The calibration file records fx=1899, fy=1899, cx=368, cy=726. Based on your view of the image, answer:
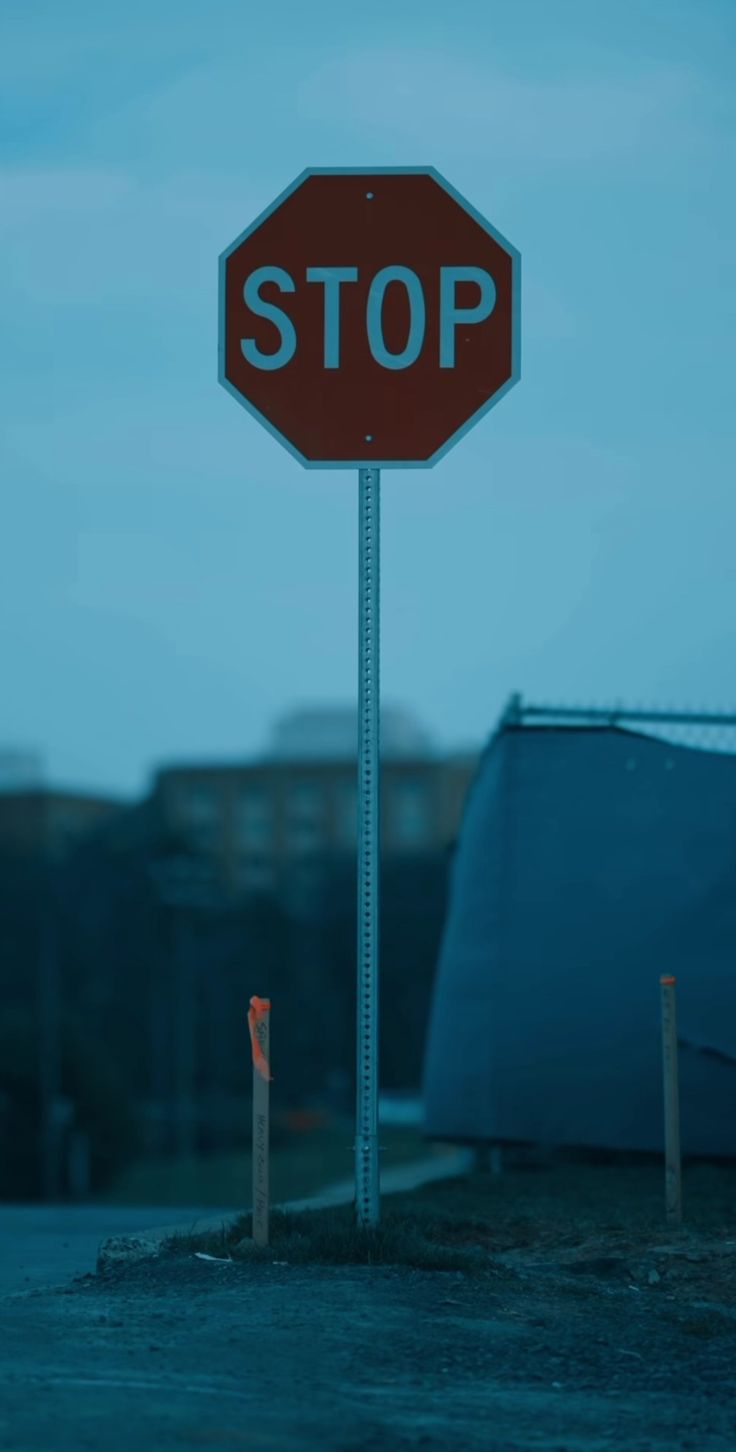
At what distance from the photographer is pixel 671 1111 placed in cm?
725

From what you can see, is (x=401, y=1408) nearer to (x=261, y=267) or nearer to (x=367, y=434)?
(x=367, y=434)

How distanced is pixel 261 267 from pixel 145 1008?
57.1 meters

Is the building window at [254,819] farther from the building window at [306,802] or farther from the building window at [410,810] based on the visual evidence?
the building window at [410,810]

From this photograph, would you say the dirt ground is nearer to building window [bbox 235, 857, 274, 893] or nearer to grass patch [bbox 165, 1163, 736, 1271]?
grass patch [bbox 165, 1163, 736, 1271]

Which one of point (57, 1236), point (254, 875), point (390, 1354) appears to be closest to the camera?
point (390, 1354)

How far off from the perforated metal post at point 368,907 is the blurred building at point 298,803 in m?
66.4

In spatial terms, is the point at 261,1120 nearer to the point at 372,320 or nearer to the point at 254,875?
the point at 372,320

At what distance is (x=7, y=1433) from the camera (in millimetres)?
4148

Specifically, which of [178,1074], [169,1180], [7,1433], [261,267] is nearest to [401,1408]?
[7,1433]

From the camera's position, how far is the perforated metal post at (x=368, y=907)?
21.0 feet

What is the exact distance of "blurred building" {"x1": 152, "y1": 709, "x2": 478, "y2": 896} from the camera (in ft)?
258

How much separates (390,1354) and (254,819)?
283ft

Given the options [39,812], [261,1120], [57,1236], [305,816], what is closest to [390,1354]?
[261,1120]

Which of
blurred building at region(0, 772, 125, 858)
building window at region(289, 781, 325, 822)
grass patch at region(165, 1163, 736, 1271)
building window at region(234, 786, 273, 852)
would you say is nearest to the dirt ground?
grass patch at region(165, 1163, 736, 1271)
